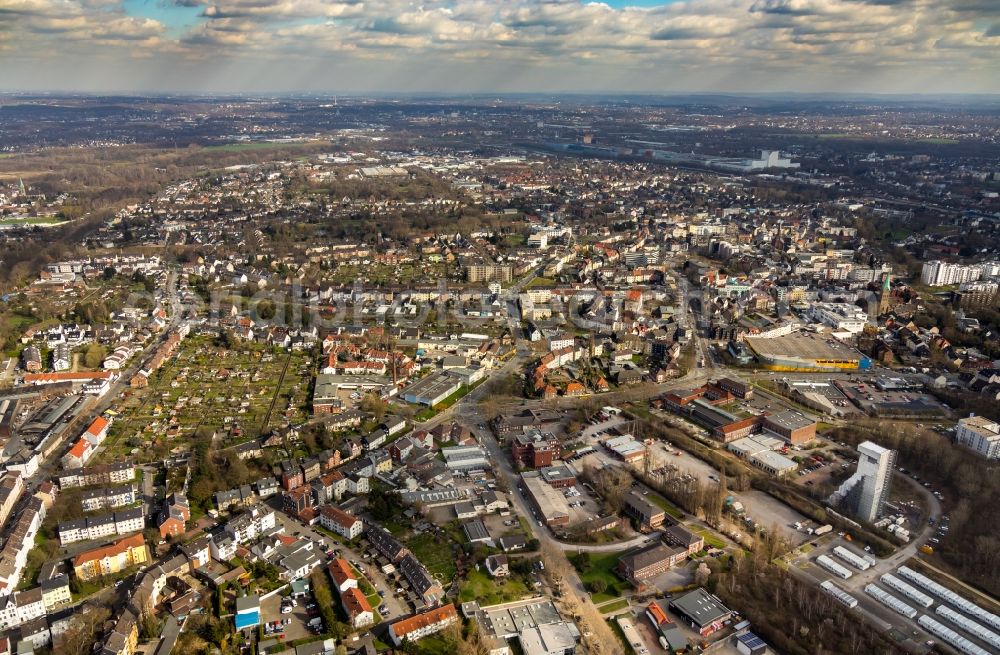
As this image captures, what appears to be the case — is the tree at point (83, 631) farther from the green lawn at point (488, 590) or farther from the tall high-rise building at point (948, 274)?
the tall high-rise building at point (948, 274)

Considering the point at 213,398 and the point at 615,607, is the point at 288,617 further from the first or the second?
the point at 213,398

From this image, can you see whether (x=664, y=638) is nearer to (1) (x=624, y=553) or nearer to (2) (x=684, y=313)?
(1) (x=624, y=553)

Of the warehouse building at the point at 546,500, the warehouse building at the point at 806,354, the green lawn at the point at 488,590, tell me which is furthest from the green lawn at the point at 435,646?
the warehouse building at the point at 806,354

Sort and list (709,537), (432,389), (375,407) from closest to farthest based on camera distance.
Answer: (709,537) < (375,407) < (432,389)

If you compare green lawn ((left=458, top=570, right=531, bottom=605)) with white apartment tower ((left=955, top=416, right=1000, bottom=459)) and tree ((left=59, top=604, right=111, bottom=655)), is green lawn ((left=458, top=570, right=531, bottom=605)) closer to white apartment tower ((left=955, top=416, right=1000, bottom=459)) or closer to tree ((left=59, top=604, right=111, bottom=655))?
tree ((left=59, top=604, right=111, bottom=655))

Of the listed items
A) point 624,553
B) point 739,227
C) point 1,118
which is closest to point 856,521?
point 624,553

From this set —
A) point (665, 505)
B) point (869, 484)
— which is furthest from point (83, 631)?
point (869, 484)

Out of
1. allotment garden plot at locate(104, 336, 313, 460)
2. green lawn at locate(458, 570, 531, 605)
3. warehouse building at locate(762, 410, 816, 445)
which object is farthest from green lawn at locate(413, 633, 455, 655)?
warehouse building at locate(762, 410, 816, 445)
